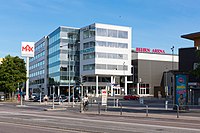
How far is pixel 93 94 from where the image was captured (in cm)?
10719

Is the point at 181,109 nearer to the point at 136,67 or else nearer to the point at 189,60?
the point at 189,60

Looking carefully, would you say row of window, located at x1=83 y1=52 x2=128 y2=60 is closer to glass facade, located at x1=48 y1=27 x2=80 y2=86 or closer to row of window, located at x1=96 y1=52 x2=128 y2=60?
row of window, located at x1=96 y1=52 x2=128 y2=60

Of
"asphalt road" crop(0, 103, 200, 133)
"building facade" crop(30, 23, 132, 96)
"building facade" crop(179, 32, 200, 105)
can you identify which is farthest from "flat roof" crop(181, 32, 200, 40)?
"building facade" crop(30, 23, 132, 96)

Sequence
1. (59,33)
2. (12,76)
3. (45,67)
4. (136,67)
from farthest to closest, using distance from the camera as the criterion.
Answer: (45,67)
(136,67)
(59,33)
(12,76)

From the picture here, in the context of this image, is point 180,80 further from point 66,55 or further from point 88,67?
point 66,55

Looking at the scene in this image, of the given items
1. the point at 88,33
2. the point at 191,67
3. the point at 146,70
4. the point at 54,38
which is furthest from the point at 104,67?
the point at 191,67

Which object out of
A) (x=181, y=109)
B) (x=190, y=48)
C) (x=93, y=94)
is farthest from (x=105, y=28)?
(x=181, y=109)

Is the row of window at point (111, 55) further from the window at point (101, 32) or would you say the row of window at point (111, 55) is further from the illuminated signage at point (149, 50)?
the illuminated signage at point (149, 50)

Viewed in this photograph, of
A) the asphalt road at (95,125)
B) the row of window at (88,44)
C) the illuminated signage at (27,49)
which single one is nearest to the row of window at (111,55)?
the row of window at (88,44)

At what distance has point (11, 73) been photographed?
7188cm

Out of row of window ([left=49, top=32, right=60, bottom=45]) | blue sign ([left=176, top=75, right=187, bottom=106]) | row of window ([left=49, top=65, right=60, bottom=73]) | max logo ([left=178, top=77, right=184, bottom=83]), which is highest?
row of window ([left=49, top=32, right=60, bottom=45])

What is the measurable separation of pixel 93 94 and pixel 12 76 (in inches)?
1552

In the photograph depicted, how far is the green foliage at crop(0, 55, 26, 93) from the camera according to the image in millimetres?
71188

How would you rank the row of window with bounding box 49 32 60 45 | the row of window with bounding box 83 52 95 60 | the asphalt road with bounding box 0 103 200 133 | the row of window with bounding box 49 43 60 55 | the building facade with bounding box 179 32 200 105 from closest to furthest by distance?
the asphalt road with bounding box 0 103 200 133 → the building facade with bounding box 179 32 200 105 → the row of window with bounding box 83 52 95 60 → the row of window with bounding box 49 32 60 45 → the row of window with bounding box 49 43 60 55
